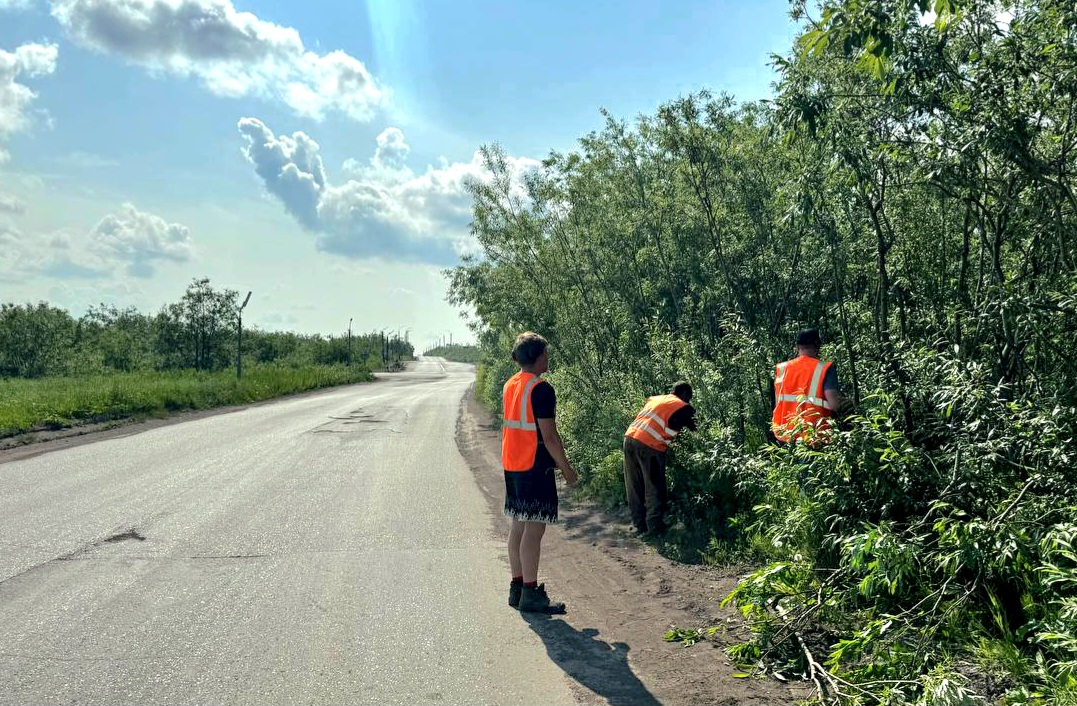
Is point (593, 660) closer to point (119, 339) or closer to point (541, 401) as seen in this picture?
point (541, 401)

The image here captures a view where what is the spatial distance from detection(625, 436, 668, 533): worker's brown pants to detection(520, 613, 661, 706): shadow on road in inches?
92.3

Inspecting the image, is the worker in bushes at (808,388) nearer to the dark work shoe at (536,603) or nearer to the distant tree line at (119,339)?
the dark work shoe at (536,603)

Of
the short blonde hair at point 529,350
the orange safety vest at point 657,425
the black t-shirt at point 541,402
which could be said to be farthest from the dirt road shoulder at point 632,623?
the short blonde hair at point 529,350

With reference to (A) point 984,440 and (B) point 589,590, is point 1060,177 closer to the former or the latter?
(A) point 984,440

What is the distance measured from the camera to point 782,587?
460cm

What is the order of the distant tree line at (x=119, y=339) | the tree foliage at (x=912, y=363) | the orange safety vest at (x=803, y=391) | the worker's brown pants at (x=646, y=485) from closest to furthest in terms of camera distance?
the tree foliage at (x=912, y=363), the orange safety vest at (x=803, y=391), the worker's brown pants at (x=646, y=485), the distant tree line at (x=119, y=339)

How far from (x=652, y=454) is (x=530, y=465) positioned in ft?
7.74

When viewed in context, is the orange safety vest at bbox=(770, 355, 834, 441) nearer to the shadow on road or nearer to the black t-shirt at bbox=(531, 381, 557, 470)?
the black t-shirt at bbox=(531, 381, 557, 470)

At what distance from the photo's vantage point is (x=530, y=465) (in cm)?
515

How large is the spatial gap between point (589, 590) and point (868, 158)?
11.6ft

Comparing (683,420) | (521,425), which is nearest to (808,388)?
(683,420)

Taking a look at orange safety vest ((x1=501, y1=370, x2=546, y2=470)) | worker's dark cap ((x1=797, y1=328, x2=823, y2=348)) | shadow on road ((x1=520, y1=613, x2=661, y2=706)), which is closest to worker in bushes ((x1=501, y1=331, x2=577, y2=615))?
orange safety vest ((x1=501, y1=370, x2=546, y2=470))

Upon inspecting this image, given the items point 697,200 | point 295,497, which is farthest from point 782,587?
point 295,497

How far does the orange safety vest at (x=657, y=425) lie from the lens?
719cm
